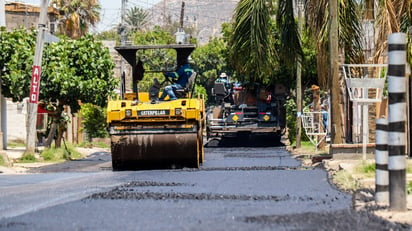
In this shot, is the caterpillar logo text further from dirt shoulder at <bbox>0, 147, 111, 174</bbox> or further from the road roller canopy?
dirt shoulder at <bbox>0, 147, 111, 174</bbox>

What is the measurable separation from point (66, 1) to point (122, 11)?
8.84 meters

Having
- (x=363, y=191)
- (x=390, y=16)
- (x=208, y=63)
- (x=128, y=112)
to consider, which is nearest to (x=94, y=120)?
(x=128, y=112)

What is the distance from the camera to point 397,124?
916 centimetres

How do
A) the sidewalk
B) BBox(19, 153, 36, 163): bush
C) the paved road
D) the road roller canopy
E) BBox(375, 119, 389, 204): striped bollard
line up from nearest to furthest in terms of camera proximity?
1. the paved road
2. the sidewalk
3. BBox(375, 119, 389, 204): striped bollard
4. the road roller canopy
5. BBox(19, 153, 36, 163): bush

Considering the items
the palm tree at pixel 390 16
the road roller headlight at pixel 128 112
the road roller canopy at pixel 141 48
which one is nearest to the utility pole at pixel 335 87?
the palm tree at pixel 390 16

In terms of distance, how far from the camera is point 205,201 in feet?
34.0

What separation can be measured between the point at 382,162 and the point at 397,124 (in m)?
0.83

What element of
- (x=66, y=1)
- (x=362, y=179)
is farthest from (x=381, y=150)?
(x=66, y=1)

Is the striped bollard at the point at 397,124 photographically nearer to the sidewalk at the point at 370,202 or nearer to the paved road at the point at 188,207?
the sidewalk at the point at 370,202

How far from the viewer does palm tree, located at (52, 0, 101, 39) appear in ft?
186

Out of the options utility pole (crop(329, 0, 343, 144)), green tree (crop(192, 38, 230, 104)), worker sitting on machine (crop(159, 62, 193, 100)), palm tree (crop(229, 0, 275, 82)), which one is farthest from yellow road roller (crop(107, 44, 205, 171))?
green tree (crop(192, 38, 230, 104))

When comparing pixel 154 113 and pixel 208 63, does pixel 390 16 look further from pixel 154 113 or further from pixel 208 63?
pixel 208 63

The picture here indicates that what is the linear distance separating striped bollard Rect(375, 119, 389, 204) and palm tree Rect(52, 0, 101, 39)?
47541 mm

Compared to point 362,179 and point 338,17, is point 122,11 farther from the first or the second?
point 362,179
